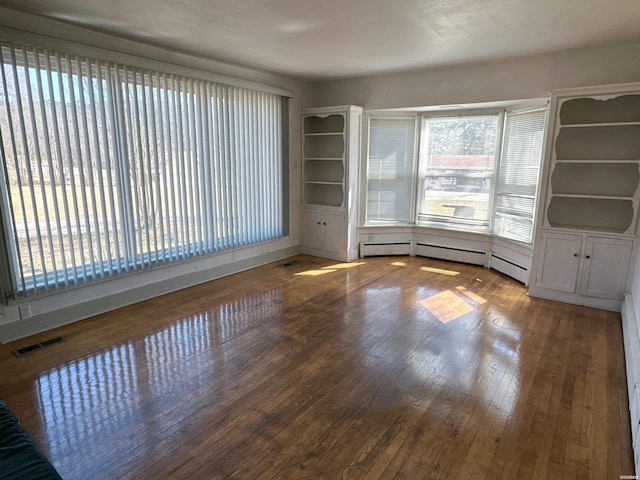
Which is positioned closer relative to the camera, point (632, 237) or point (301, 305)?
point (632, 237)

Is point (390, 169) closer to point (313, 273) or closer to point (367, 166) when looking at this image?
point (367, 166)

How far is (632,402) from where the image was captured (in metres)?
2.28

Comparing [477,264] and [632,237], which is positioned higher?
[632,237]

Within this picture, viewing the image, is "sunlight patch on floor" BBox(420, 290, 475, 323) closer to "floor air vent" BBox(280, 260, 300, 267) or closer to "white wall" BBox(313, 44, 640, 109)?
"floor air vent" BBox(280, 260, 300, 267)

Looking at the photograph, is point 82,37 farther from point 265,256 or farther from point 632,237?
point 632,237

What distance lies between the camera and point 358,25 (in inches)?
123

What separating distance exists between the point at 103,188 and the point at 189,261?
1.28 m

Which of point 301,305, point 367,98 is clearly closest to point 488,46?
point 367,98

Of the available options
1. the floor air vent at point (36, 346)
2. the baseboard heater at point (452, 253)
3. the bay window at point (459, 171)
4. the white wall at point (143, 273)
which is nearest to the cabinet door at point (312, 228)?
the white wall at point (143, 273)

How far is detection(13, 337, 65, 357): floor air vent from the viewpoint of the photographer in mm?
2930

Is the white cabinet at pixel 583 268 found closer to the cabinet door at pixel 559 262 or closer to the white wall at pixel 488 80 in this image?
the cabinet door at pixel 559 262

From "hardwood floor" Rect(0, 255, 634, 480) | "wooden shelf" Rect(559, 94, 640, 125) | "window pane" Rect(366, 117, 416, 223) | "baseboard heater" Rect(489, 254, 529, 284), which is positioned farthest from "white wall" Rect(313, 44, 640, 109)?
"hardwood floor" Rect(0, 255, 634, 480)

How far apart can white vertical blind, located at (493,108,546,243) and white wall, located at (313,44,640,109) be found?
0.44 meters

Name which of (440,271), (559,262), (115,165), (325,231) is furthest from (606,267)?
(115,165)
